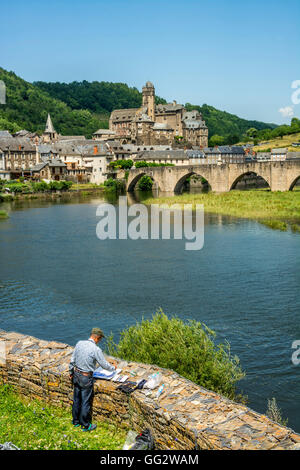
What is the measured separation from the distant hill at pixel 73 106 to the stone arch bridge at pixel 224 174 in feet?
158

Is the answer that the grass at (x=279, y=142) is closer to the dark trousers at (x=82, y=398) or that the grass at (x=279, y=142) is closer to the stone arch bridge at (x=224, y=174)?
the stone arch bridge at (x=224, y=174)

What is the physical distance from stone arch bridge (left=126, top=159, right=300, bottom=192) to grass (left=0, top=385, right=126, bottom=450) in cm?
4534

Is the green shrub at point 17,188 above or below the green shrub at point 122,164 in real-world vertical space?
below

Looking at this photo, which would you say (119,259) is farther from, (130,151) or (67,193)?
(130,151)

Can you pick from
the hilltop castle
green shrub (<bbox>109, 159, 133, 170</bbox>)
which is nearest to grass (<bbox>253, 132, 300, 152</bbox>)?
the hilltop castle

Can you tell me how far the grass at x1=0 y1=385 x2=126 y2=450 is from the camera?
6740mm

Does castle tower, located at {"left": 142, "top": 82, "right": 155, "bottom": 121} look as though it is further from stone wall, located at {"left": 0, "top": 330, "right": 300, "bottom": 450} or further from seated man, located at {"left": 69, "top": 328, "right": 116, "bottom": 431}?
seated man, located at {"left": 69, "top": 328, "right": 116, "bottom": 431}

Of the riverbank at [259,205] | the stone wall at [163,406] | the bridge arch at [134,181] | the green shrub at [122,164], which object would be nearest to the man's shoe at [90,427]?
the stone wall at [163,406]

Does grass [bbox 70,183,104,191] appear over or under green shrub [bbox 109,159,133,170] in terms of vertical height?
under

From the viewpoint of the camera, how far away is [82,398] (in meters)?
7.26

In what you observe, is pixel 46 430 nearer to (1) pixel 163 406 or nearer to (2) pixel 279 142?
(1) pixel 163 406

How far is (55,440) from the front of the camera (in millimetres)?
6812

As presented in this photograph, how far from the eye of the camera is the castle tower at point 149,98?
114 meters
